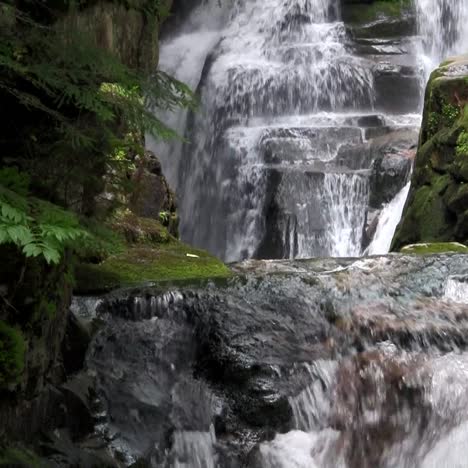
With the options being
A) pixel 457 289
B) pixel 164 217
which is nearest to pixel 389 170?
pixel 164 217

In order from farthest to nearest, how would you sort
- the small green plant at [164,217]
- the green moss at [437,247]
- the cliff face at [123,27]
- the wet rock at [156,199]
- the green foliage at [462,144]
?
the green foliage at [462,144], the small green plant at [164,217], the wet rock at [156,199], the green moss at [437,247], the cliff face at [123,27]

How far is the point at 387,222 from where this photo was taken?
554 inches

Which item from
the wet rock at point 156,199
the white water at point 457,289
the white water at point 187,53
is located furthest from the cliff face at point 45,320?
the white water at point 187,53

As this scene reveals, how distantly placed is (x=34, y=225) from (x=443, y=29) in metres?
19.9

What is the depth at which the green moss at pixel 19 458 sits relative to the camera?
13.2ft

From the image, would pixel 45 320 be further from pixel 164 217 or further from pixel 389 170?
pixel 389 170

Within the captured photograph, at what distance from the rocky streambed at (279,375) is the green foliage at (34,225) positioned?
101 inches

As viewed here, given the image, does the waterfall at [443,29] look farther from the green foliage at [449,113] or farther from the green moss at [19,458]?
the green moss at [19,458]

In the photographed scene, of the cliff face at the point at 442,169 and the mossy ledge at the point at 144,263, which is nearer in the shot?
the mossy ledge at the point at 144,263

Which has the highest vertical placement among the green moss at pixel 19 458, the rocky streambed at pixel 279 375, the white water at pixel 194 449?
the rocky streambed at pixel 279 375

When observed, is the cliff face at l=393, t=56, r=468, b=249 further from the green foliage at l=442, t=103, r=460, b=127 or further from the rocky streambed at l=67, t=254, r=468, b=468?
the rocky streambed at l=67, t=254, r=468, b=468

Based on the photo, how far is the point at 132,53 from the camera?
5445mm

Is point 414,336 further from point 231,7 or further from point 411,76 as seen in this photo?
point 231,7

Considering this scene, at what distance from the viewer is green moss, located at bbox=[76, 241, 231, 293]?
6.90m
